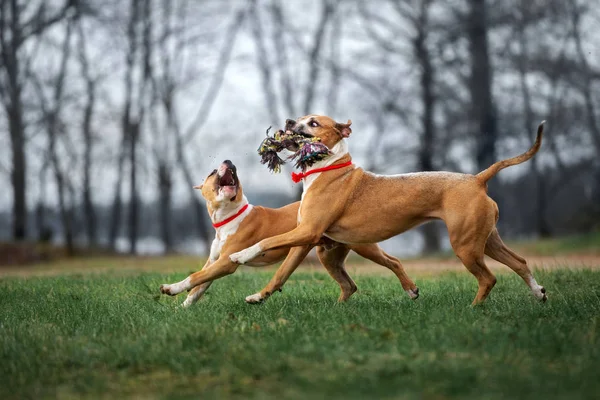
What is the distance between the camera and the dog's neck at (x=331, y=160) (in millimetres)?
7281

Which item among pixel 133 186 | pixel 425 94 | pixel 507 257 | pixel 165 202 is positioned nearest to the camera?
pixel 507 257

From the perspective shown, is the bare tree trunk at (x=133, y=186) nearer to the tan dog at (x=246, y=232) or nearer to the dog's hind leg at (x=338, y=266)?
the tan dog at (x=246, y=232)

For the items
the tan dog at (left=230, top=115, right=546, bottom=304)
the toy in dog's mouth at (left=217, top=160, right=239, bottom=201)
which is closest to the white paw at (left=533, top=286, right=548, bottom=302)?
the tan dog at (left=230, top=115, right=546, bottom=304)

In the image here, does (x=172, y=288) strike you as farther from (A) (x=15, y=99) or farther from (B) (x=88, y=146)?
(B) (x=88, y=146)

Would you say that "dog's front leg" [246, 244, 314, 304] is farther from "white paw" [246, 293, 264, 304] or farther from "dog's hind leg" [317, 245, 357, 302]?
"dog's hind leg" [317, 245, 357, 302]

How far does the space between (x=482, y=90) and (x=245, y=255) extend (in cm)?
1851

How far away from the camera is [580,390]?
3990mm

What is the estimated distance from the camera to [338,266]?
7938 millimetres

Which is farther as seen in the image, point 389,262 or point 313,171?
point 389,262

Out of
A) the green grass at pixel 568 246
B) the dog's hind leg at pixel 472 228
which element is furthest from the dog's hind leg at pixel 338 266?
the green grass at pixel 568 246

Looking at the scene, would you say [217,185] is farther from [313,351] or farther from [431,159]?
[431,159]

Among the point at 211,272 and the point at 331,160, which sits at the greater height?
the point at 331,160

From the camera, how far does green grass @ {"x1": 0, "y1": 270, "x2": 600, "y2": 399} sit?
422cm

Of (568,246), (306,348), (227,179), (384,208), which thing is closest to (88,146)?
(568,246)
